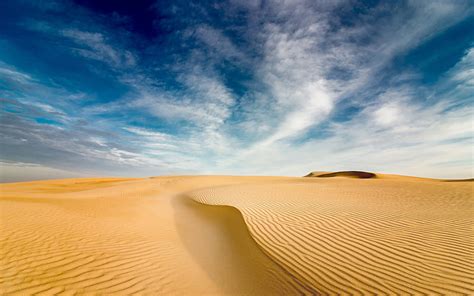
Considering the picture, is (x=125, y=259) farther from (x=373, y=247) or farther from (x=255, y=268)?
(x=373, y=247)

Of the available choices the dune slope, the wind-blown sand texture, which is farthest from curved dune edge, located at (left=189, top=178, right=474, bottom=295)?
the dune slope

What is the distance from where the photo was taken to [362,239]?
5.37 metres

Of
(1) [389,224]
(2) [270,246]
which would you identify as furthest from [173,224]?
(1) [389,224]

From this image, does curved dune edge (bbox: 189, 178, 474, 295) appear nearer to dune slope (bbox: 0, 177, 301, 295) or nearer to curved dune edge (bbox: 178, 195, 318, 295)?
curved dune edge (bbox: 178, 195, 318, 295)

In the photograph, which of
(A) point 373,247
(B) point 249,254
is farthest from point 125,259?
(A) point 373,247

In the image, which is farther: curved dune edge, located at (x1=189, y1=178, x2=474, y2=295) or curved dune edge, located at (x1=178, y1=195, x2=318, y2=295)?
curved dune edge, located at (x1=178, y1=195, x2=318, y2=295)

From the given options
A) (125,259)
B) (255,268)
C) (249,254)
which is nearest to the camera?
(255,268)

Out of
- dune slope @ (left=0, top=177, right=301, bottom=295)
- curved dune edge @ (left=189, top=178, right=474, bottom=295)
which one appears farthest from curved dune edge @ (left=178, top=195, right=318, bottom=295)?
curved dune edge @ (left=189, top=178, right=474, bottom=295)

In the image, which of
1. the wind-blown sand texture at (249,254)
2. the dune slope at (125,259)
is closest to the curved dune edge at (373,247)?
the wind-blown sand texture at (249,254)

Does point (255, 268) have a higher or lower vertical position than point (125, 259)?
lower

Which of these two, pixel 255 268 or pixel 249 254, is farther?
pixel 249 254

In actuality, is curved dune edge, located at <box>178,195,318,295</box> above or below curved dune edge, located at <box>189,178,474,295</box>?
below

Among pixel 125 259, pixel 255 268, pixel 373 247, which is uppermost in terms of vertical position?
pixel 373 247

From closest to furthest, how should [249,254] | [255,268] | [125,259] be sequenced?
[255,268] → [125,259] → [249,254]
